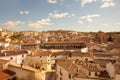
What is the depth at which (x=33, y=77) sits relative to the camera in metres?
38.0

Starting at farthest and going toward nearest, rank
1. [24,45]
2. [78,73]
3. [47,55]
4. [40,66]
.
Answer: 1. [24,45]
2. [47,55]
3. [40,66]
4. [78,73]

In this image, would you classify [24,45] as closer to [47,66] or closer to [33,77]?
[47,66]

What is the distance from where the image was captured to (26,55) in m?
61.7

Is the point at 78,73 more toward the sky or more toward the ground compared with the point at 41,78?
more toward the sky

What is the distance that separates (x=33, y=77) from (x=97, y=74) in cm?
1320

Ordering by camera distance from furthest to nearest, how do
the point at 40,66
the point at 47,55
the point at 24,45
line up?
the point at 24,45 < the point at 47,55 < the point at 40,66

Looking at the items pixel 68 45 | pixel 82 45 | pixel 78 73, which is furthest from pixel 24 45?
pixel 78 73

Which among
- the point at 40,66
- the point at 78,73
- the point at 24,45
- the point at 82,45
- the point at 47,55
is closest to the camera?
the point at 78,73

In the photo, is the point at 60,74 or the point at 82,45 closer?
→ the point at 60,74

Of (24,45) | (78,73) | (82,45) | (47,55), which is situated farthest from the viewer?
(24,45)

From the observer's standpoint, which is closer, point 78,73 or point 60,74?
point 78,73

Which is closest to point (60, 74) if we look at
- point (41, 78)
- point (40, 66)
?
point (41, 78)

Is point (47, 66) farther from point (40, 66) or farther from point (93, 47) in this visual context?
point (93, 47)

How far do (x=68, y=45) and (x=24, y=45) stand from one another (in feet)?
78.0
